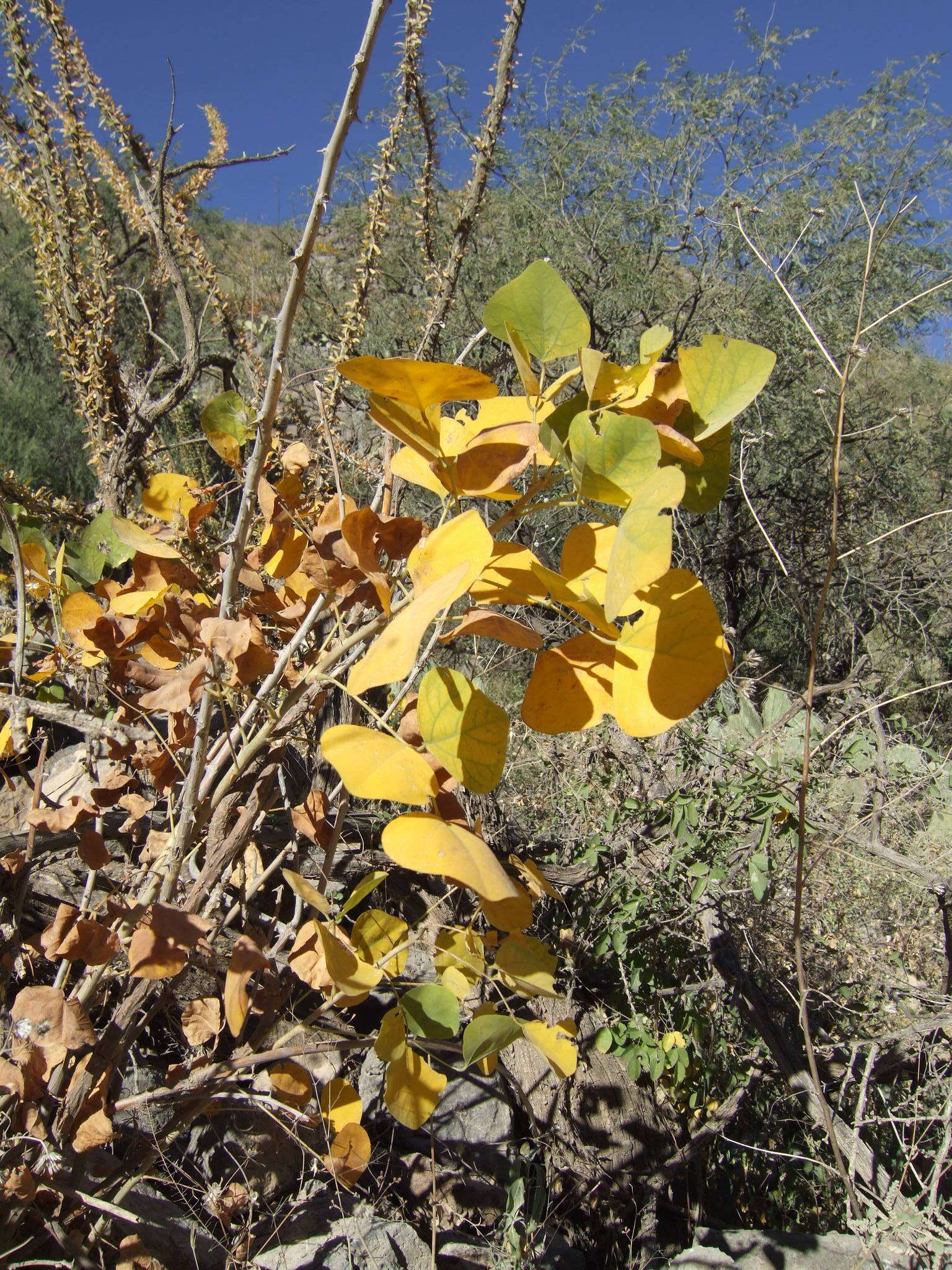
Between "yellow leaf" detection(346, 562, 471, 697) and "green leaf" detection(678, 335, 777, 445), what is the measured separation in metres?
0.13

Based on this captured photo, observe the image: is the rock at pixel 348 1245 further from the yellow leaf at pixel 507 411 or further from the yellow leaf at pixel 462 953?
the yellow leaf at pixel 507 411

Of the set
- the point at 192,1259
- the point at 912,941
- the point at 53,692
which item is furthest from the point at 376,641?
the point at 912,941

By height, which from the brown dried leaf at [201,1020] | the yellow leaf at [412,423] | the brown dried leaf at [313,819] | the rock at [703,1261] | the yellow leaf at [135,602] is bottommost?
the rock at [703,1261]

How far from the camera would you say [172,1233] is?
0.76 m

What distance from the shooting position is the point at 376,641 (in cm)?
27

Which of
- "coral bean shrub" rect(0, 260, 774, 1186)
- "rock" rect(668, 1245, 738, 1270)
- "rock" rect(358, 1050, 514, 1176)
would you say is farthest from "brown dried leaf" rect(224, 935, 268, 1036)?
"rock" rect(668, 1245, 738, 1270)

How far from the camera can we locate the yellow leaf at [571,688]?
288 mm

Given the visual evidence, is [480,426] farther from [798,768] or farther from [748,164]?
[748,164]

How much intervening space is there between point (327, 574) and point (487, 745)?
0.14 meters

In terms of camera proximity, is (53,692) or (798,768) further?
(798,768)

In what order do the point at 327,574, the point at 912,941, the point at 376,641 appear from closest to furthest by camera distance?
the point at 376,641 < the point at 327,574 < the point at 912,941

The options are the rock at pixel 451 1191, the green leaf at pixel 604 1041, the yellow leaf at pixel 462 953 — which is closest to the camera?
the yellow leaf at pixel 462 953

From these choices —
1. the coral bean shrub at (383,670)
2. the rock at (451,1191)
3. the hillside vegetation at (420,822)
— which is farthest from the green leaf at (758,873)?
the coral bean shrub at (383,670)

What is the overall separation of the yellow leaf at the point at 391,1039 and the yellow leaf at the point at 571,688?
217 millimetres
